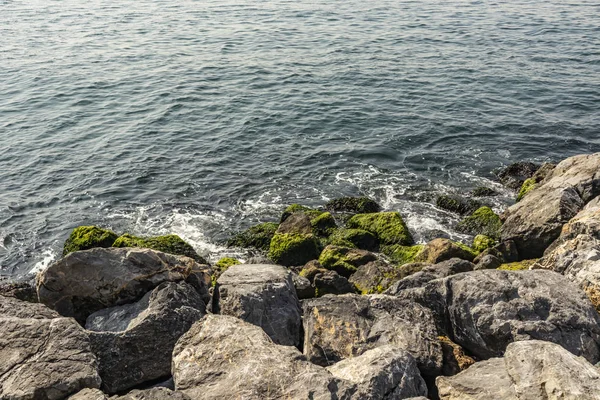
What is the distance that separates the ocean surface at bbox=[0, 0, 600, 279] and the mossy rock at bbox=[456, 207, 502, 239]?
94cm

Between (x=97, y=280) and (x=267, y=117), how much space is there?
2494 cm

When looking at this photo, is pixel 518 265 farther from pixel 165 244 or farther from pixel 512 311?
pixel 165 244

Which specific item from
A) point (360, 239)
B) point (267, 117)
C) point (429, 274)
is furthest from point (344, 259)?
point (267, 117)

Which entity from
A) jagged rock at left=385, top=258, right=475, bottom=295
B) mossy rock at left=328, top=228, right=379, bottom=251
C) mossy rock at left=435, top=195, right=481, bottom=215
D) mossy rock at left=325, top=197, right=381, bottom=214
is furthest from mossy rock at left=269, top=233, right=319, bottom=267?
mossy rock at left=435, top=195, right=481, bottom=215

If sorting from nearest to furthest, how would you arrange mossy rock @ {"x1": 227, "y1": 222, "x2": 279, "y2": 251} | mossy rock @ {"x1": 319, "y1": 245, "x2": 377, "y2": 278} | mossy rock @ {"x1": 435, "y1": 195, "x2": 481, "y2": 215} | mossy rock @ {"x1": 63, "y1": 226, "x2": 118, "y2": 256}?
mossy rock @ {"x1": 319, "y1": 245, "x2": 377, "y2": 278}, mossy rock @ {"x1": 63, "y1": 226, "x2": 118, "y2": 256}, mossy rock @ {"x1": 227, "y1": 222, "x2": 279, "y2": 251}, mossy rock @ {"x1": 435, "y1": 195, "x2": 481, "y2": 215}

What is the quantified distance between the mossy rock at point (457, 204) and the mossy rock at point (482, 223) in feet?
4.00

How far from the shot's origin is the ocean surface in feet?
88.2

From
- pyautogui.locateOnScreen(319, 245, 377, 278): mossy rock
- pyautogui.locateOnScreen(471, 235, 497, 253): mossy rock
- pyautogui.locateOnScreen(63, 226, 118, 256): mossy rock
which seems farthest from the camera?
pyautogui.locateOnScreen(63, 226, 118, 256): mossy rock

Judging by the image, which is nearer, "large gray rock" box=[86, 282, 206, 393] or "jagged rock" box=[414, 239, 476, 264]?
"large gray rock" box=[86, 282, 206, 393]

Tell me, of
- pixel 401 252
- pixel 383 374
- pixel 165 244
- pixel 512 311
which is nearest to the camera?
pixel 383 374

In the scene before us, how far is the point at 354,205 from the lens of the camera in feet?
84.7

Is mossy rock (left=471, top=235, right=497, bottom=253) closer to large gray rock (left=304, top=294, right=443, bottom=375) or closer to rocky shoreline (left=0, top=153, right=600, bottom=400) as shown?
rocky shoreline (left=0, top=153, right=600, bottom=400)

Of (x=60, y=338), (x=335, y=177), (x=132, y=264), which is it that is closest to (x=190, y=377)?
(x=60, y=338)

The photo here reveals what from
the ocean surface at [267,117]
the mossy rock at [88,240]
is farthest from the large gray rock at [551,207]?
the mossy rock at [88,240]
